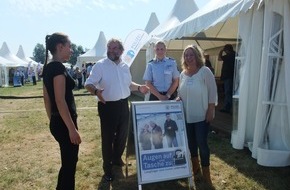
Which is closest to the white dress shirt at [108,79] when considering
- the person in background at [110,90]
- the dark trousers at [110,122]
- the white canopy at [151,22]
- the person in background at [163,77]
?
the person in background at [110,90]

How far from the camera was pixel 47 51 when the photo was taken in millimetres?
3154

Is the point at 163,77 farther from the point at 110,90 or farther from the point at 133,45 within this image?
the point at 133,45

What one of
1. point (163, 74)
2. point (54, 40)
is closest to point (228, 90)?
point (163, 74)

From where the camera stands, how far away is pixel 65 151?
319 centimetres

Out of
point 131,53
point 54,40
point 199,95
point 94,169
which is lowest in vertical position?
point 94,169

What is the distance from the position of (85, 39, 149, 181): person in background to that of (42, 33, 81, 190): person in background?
104 centimetres

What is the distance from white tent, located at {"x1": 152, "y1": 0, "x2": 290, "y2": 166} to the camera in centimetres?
462

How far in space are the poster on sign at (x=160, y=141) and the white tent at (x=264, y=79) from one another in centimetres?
148

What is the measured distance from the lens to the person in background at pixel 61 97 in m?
2.93

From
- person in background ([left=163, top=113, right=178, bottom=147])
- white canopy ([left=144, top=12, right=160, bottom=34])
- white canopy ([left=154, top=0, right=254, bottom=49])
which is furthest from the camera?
white canopy ([left=144, top=12, right=160, bottom=34])

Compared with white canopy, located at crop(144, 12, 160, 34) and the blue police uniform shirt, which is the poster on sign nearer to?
the blue police uniform shirt

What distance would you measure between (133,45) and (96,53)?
20481 millimetres

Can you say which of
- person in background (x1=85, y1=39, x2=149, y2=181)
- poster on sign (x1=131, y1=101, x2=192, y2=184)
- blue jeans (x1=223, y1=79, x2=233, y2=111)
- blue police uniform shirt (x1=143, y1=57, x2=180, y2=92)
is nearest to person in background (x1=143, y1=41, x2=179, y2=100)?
blue police uniform shirt (x1=143, y1=57, x2=180, y2=92)

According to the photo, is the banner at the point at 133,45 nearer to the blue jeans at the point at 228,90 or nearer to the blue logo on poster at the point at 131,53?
the blue logo on poster at the point at 131,53
